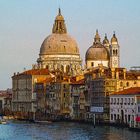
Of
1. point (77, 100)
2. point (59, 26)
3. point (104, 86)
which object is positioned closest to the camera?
point (104, 86)

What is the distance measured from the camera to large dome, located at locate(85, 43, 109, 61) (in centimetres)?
10400

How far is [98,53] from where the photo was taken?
341 feet

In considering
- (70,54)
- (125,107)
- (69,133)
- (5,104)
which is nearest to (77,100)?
(125,107)

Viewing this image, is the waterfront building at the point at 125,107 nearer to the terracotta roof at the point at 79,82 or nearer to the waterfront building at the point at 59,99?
the terracotta roof at the point at 79,82

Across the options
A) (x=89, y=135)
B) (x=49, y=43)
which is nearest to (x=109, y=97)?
(x=89, y=135)

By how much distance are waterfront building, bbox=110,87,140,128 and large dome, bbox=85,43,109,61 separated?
1460 inches

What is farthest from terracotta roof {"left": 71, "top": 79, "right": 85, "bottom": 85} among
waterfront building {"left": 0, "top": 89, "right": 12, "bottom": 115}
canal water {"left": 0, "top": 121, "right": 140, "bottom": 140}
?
waterfront building {"left": 0, "top": 89, "right": 12, "bottom": 115}

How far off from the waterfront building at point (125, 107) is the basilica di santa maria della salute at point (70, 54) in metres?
35.6

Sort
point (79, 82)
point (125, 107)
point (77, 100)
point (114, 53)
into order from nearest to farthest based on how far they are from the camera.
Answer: point (125, 107)
point (77, 100)
point (79, 82)
point (114, 53)

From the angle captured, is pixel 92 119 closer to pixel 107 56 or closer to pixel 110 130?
pixel 110 130

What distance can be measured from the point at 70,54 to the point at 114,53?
23.0 ft

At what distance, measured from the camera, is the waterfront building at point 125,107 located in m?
60.2

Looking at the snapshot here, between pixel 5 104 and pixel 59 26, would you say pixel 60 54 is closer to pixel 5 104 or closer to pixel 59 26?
pixel 59 26

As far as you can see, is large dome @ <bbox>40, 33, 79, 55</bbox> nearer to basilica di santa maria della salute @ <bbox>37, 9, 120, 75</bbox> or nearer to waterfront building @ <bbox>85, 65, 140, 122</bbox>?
basilica di santa maria della salute @ <bbox>37, 9, 120, 75</bbox>
